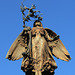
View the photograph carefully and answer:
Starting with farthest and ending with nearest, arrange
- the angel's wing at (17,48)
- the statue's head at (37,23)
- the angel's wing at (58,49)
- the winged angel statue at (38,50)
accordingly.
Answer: the statue's head at (37,23), the angel's wing at (58,49), the angel's wing at (17,48), the winged angel statue at (38,50)

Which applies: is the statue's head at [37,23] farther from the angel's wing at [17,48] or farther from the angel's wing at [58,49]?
the angel's wing at [17,48]

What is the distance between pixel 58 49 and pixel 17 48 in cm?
197

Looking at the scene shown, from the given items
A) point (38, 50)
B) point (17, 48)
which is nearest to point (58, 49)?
point (38, 50)

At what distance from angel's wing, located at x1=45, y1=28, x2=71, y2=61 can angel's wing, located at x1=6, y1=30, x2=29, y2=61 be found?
51.3 inches

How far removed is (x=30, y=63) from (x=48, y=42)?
1700mm

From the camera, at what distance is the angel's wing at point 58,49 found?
13695 mm

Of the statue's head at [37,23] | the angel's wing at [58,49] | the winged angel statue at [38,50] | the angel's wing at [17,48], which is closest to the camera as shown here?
the winged angel statue at [38,50]

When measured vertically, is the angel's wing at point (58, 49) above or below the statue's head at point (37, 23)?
below

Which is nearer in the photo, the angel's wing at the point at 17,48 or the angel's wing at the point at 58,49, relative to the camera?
the angel's wing at the point at 17,48

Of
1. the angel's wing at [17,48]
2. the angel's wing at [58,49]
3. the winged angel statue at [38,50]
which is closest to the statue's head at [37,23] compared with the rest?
the winged angel statue at [38,50]

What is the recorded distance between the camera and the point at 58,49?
13.9 meters

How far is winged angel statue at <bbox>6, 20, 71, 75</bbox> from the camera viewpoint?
12.5 m

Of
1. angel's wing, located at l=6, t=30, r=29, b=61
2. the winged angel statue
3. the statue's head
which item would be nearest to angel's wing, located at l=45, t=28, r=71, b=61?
the winged angel statue

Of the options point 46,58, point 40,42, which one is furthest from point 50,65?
point 40,42
